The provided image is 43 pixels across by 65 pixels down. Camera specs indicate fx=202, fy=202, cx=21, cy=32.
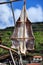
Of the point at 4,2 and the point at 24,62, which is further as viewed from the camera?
the point at 4,2

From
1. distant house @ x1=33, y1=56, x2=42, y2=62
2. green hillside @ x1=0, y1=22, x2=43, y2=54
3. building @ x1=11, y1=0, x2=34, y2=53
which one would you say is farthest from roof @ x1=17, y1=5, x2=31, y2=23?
distant house @ x1=33, y1=56, x2=42, y2=62

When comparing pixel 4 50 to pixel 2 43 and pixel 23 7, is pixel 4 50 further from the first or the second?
pixel 23 7

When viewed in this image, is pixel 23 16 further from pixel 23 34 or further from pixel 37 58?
pixel 37 58

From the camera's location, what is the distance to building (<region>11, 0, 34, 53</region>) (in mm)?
2303

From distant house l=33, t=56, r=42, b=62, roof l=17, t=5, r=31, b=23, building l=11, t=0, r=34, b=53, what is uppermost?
roof l=17, t=5, r=31, b=23

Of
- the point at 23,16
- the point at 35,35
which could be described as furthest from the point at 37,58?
the point at 23,16

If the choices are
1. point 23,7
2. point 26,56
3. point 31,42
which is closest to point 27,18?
point 23,7

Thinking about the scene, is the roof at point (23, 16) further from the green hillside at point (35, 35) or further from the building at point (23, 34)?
the green hillside at point (35, 35)

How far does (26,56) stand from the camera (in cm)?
223

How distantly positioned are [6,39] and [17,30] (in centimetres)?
17

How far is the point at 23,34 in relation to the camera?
2.32 m

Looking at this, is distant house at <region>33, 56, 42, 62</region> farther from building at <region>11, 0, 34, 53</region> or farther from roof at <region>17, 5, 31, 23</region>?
roof at <region>17, 5, 31, 23</region>

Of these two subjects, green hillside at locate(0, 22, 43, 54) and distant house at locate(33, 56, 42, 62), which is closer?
distant house at locate(33, 56, 42, 62)

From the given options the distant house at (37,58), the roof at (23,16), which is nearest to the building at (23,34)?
the roof at (23,16)
